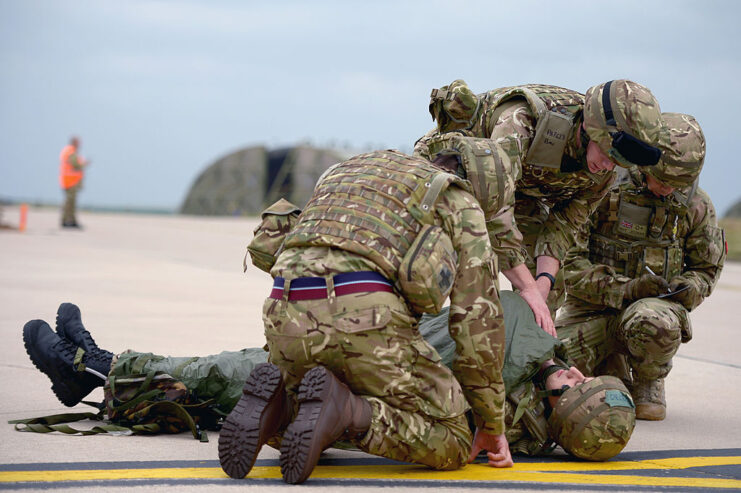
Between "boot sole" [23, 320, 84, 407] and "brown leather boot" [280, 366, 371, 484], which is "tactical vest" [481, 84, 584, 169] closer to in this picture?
"brown leather boot" [280, 366, 371, 484]

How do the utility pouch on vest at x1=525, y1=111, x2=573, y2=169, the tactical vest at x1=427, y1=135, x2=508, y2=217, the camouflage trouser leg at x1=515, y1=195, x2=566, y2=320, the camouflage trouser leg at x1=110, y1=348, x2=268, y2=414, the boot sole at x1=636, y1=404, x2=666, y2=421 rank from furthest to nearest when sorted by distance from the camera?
the camouflage trouser leg at x1=515, y1=195, x2=566, y2=320 < the boot sole at x1=636, y1=404, x2=666, y2=421 < the utility pouch on vest at x1=525, y1=111, x2=573, y2=169 < the camouflage trouser leg at x1=110, y1=348, x2=268, y2=414 < the tactical vest at x1=427, y1=135, x2=508, y2=217

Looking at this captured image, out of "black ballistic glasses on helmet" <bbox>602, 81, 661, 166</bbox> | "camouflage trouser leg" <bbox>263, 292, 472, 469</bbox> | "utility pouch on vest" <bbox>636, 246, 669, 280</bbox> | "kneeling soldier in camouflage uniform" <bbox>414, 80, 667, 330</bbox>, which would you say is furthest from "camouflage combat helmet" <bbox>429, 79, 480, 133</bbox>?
"camouflage trouser leg" <bbox>263, 292, 472, 469</bbox>

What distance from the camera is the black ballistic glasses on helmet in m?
4.25

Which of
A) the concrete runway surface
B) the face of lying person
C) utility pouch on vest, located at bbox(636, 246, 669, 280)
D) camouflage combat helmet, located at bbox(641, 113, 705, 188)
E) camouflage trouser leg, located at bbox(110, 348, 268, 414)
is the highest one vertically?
camouflage combat helmet, located at bbox(641, 113, 705, 188)

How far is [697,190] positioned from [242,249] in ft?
40.9

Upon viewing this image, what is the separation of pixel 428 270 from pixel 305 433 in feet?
2.31

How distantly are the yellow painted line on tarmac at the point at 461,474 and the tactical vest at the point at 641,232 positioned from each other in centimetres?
176

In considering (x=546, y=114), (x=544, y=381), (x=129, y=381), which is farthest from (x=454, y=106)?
(x=129, y=381)

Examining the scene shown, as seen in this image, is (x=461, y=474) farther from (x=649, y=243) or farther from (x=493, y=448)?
(x=649, y=243)

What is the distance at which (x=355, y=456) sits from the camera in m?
3.82

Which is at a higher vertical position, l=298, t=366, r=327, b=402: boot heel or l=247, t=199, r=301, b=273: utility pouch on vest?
l=247, t=199, r=301, b=273: utility pouch on vest

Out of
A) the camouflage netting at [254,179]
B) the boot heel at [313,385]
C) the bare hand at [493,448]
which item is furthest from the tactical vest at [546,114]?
the camouflage netting at [254,179]

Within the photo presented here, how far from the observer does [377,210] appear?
3391 mm

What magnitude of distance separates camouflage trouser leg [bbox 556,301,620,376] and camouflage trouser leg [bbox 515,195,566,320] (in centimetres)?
24
